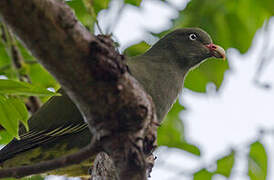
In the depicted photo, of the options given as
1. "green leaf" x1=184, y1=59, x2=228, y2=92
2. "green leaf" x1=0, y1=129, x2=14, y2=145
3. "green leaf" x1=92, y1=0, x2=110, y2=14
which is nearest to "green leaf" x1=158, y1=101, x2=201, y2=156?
"green leaf" x1=184, y1=59, x2=228, y2=92

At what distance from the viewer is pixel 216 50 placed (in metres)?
4.44

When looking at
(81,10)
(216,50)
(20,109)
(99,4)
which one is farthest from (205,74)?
(20,109)

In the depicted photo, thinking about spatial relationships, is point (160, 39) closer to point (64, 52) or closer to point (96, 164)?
point (96, 164)

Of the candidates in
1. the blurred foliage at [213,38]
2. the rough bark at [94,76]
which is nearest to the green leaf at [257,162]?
the blurred foliage at [213,38]

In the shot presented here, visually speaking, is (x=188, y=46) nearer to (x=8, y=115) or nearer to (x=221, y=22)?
(x=221, y=22)

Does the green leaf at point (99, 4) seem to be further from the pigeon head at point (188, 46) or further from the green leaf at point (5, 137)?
the green leaf at point (5, 137)

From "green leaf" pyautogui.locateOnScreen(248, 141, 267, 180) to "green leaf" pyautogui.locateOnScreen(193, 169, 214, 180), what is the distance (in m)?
0.31

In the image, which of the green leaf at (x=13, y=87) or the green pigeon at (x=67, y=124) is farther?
the green pigeon at (x=67, y=124)

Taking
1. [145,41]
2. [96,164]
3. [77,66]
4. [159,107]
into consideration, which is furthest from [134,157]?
[145,41]

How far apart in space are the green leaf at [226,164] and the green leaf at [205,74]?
62 centimetres

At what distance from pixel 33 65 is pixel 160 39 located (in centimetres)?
126

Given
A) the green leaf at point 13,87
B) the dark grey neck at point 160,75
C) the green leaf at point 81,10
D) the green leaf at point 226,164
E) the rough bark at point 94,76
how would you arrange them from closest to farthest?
the rough bark at point 94,76 → the green leaf at point 13,87 → the dark grey neck at point 160,75 → the green leaf at point 226,164 → the green leaf at point 81,10

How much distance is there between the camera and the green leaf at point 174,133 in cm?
461

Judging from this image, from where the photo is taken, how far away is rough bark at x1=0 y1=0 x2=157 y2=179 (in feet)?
5.86
